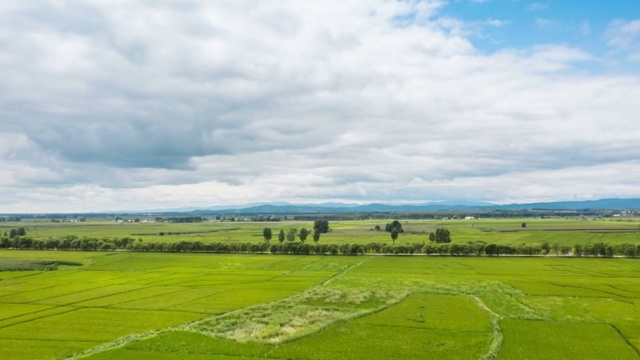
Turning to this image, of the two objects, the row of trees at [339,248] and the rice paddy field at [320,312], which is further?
the row of trees at [339,248]

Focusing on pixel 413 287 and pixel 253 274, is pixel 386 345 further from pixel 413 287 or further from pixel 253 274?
pixel 253 274

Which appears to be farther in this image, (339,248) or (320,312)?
(339,248)

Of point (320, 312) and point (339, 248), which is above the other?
point (339, 248)

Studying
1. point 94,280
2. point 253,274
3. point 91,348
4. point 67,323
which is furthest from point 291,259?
point 91,348

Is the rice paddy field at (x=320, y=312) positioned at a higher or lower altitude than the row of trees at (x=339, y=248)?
lower

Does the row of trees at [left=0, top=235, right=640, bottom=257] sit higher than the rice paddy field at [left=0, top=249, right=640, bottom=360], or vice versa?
A: the row of trees at [left=0, top=235, right=640, bottom=257]
